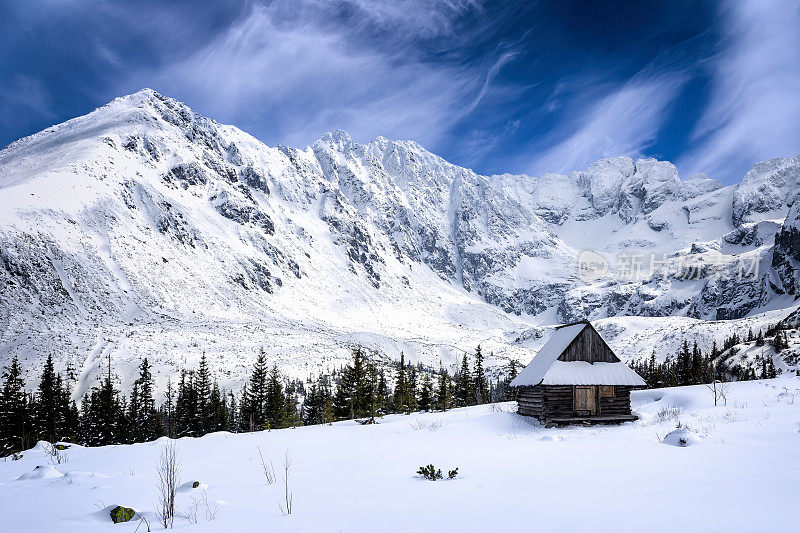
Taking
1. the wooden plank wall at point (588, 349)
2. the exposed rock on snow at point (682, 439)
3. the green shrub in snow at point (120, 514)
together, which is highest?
the wooden plank wall at point (588, 349)

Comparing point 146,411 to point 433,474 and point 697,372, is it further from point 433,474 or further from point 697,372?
point 697,372

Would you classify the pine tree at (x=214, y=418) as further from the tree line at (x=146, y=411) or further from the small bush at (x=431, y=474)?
the small bush at (x=431, y=474)

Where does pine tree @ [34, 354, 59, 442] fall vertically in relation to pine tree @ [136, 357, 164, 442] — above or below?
above

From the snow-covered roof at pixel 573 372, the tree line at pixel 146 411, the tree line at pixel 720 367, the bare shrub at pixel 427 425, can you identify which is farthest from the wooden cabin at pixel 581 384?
the tree line at pixel 720 367

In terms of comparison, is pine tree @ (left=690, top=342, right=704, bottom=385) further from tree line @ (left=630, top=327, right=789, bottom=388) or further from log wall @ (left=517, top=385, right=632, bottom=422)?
log wall @ (left=517, top=385, right=632, bottom=422)

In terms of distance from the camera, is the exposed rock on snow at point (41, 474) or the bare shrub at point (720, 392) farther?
the bare shrub at point (720, 392)

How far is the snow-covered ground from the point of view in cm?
689

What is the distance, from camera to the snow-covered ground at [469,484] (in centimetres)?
689

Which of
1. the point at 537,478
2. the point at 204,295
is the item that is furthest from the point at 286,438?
the point at 204,295

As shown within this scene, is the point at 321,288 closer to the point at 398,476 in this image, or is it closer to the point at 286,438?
the point at 286,438

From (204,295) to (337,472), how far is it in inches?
5062

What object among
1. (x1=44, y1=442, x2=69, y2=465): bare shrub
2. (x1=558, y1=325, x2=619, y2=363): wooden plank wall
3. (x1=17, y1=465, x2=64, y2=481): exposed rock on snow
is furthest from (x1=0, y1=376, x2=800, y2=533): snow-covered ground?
(x1=558, y1=325, x2=619, y2=363): wooden plank wall

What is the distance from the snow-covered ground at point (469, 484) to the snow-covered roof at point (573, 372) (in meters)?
6.43

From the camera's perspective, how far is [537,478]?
10297 mm
